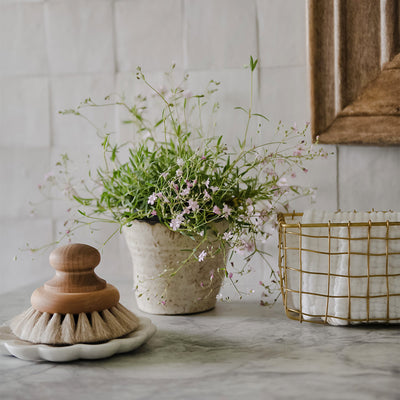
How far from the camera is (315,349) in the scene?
2.23 feet

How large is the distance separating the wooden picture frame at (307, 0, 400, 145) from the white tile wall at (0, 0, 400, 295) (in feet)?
0.14

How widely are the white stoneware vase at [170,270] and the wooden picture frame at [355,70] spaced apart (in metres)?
0.36

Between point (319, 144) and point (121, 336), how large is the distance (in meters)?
0.56

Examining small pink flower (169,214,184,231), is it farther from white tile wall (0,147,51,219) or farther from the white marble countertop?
white tile wall (0,147,51,219)

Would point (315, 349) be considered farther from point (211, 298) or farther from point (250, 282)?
point (250, 282)

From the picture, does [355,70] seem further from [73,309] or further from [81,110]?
[73,309]

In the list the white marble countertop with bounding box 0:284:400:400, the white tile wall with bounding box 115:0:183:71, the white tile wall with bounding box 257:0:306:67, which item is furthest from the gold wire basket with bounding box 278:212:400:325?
the white tile wall with bounding box 115:0:183:71

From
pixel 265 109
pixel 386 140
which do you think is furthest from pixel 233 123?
pixel 386 140

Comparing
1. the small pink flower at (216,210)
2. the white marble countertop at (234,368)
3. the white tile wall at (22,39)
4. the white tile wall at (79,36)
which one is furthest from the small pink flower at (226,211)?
the white tile wall at (22,39)

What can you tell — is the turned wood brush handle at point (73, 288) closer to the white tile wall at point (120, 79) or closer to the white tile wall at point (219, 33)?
the white tile wall at point (120, 79)

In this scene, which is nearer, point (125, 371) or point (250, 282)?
point (125, 371)

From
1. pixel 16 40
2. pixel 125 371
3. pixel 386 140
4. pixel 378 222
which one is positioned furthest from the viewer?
pixel 16 40

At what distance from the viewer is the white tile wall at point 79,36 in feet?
3.82

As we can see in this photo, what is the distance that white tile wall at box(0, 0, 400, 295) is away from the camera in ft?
3.51
